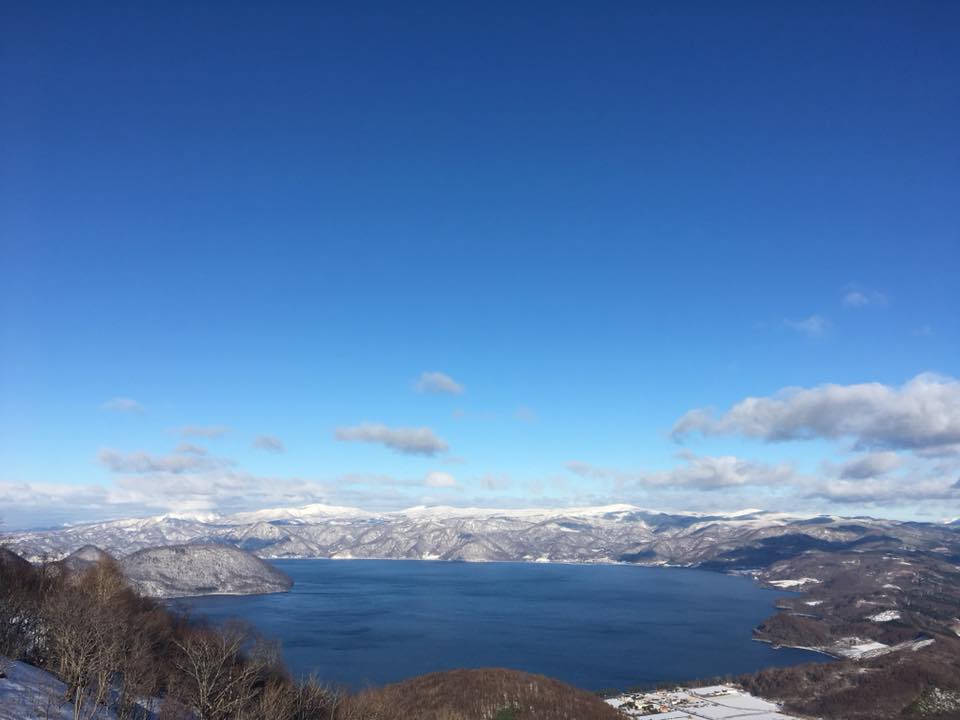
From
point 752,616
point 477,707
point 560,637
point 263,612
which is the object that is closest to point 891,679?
point 560,637

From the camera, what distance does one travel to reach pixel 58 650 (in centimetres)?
2795

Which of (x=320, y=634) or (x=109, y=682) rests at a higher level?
(x=109, y=682)

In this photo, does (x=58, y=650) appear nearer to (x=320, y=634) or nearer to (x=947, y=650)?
(x=320, y=634)

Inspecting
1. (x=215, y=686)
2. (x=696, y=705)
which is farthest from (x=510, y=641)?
(x=215, y=686)

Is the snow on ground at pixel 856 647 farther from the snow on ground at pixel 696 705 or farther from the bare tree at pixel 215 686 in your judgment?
the bare tree at pixel 215 686

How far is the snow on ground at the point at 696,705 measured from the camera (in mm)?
88125

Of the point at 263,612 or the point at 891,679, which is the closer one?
the point at 891,679

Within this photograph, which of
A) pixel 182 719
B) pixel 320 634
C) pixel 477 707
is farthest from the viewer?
pixel 320 634

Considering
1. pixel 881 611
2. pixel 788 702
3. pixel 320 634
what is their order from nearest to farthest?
pixel 788 702
pixel 320 634
pixel 881 611

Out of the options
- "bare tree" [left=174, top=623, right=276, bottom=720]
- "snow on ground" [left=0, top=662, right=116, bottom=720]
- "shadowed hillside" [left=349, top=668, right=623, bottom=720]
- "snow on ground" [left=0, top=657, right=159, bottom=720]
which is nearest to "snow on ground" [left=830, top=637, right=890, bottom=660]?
"shadowed hillside" [left=349, top=668, right=623, bottom=720]

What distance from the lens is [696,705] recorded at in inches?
3725

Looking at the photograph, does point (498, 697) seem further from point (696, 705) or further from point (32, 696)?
point (32, 696)

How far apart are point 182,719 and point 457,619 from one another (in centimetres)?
16129

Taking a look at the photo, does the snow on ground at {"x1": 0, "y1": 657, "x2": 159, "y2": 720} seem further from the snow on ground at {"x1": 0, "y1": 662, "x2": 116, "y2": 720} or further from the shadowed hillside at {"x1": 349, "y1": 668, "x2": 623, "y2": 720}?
the shadowed hillside at {"x1": 349, "y1": 668, "x2": 623, "y2": 720}
